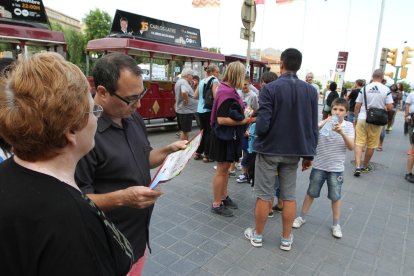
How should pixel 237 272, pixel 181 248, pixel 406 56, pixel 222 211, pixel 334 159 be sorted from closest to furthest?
pixel 237 272 < pixel 181 248 < pixel 334 159 < pixel 222 211 < pixel 406 56

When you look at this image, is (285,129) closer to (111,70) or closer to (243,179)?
(111,70)

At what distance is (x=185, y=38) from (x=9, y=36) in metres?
5.94

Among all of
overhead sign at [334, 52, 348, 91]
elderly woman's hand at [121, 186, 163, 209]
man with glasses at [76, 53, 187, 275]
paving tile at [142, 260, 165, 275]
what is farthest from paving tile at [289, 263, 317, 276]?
overhead sign at [334, 52, 348, 91]

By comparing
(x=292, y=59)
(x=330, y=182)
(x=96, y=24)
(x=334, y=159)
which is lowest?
(x=330, y=182)

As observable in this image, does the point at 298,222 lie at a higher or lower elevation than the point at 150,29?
lower

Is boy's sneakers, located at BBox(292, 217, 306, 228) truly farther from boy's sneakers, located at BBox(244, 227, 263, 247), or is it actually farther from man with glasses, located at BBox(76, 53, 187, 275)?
man with glasses, located at BBox(76, 53, 187, 275)

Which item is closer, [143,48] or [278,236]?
[278,236]

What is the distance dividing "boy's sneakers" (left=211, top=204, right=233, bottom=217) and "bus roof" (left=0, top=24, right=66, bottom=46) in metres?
6.19

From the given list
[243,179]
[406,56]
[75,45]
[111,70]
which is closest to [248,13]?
[243,179]

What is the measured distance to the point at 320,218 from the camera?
3.97m

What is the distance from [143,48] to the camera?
8648 millimetres

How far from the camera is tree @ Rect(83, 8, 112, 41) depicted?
31.6 metres

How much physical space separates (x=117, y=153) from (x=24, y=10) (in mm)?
8236

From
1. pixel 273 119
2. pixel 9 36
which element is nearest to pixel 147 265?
pixel 273 119
